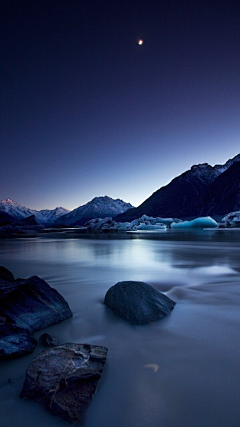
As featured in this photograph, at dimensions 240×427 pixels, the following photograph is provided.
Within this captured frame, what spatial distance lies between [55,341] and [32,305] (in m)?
0.63

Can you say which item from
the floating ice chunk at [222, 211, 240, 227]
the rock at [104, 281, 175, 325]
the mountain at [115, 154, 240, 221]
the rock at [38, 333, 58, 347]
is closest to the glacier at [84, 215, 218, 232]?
the floating ice chunk at [222, 211, 240, 227]

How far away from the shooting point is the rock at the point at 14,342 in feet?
6.30

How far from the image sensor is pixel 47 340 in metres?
2.20

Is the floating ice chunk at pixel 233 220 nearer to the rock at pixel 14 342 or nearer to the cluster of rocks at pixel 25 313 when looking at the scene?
the cluster of rocks at pixel 25 313

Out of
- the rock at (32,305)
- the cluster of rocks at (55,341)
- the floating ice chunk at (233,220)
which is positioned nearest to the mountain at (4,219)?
the floating ice chunk at (233,220)

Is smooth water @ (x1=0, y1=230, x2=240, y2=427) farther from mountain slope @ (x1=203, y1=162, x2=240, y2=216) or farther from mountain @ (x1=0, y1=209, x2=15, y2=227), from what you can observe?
mountain slope @ (x1=203, y1=162, x2=240, y2=216)

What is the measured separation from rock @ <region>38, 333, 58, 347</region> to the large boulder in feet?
0.32

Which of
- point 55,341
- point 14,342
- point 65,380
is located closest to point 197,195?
point 55,341

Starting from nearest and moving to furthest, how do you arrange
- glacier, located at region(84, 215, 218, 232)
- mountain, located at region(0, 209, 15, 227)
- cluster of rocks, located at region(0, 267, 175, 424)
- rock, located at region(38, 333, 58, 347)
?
cluster of rocks, located at region(0, 267, 175, 424) → rock, located at region(38, 333, 58, 347) → glacier, located at region(84, 215, 218, 232) → mountain, located at region(0, 209, 15, 227)

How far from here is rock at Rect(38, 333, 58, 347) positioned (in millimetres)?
2175

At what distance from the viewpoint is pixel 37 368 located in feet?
5.38

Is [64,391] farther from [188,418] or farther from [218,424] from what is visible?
[218,424]

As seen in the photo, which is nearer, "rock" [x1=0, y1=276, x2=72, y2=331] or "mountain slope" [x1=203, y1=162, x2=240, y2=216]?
"rock" [x1=0, y1=276, x2=72, y2=331]

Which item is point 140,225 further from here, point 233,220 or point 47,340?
point 47,340
